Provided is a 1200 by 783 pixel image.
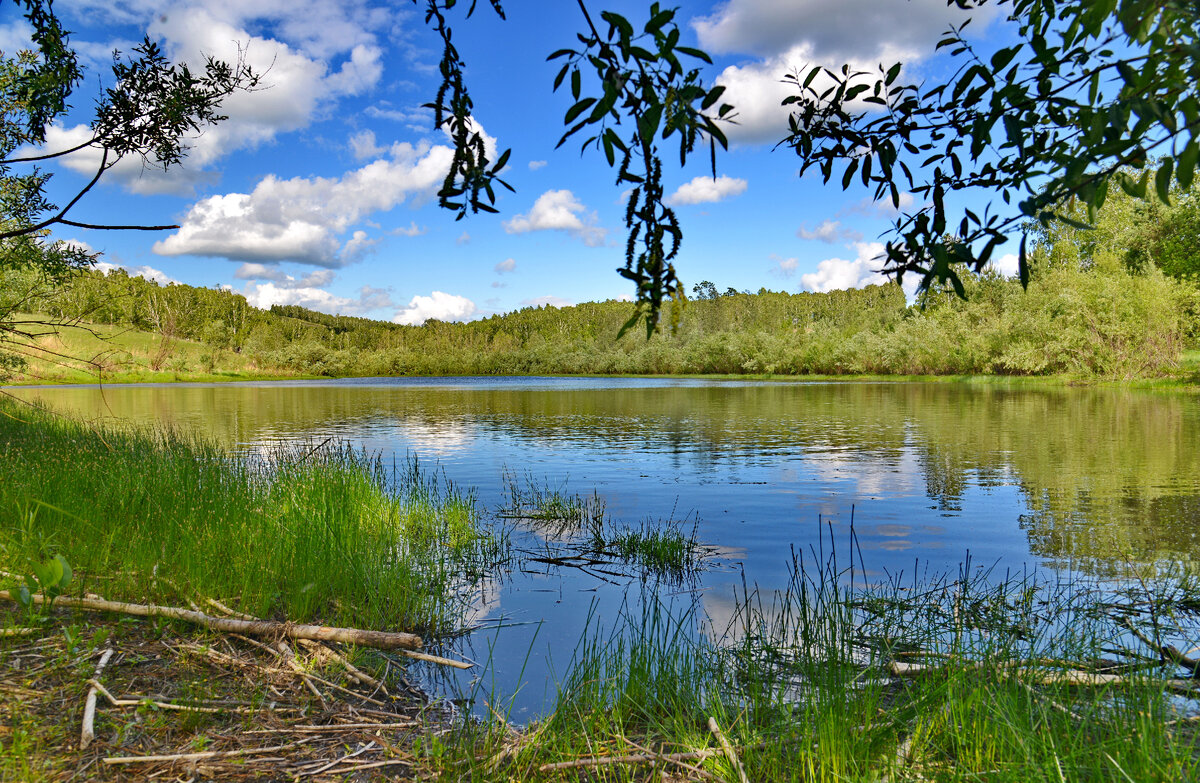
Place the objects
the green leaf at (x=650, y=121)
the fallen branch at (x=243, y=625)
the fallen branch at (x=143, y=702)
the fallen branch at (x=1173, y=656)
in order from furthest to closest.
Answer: the fallen branch at (x=243, y=625) → the fallen branch at (x=1173, y=656) → the fallen branch at (x=143, y=702) → the green leaf at (x=650, y=121)

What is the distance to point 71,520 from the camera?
266 inches

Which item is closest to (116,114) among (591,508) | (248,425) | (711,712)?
(711,712)

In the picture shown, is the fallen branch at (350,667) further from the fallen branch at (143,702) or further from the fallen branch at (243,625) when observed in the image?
the fallen branch at (143,702)

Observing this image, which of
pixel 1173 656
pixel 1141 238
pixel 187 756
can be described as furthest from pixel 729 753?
pixel 1141 238

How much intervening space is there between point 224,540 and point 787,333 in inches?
4366

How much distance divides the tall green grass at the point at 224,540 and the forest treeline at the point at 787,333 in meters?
2.00

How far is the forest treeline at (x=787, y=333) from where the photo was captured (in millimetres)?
47281

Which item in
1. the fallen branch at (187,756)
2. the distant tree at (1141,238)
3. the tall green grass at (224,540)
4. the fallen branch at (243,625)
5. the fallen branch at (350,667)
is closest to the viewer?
the fallen branch at (187,756)

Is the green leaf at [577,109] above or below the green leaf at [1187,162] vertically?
above

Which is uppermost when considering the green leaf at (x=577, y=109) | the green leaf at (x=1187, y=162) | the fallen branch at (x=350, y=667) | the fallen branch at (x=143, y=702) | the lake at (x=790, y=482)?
the green leaf at (x=577, y=109)

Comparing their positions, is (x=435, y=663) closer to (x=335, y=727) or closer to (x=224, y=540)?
(x=335, y=727)

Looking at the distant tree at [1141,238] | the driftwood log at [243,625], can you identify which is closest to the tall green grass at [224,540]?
the driftwood log at [243,625]

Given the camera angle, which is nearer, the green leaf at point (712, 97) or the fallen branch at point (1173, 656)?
the green leaf at point (712, 97)

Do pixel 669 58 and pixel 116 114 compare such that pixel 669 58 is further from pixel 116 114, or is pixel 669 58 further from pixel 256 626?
pixel 116 114
